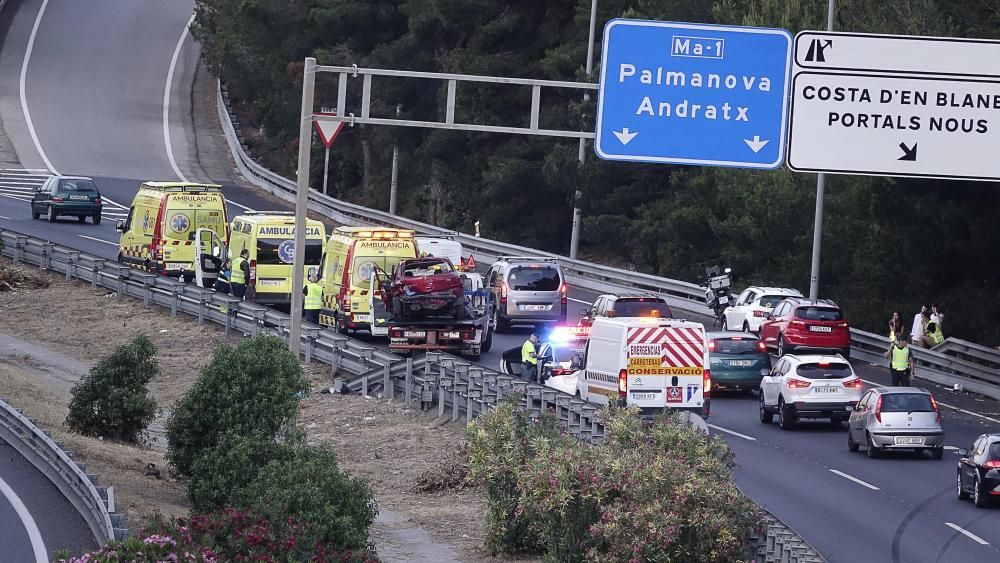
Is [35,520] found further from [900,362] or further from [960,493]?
[900,362]

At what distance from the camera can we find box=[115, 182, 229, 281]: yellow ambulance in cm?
4309

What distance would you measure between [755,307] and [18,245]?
73.4 feet

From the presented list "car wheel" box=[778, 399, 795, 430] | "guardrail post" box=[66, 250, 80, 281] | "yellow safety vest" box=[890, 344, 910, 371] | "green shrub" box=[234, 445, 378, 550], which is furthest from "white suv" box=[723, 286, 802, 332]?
"green shrub" box=[234, 445, 378, 550]

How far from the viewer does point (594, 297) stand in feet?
164

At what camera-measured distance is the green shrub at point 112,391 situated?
1041 inches

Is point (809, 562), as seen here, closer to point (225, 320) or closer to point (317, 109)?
point (225, 320)

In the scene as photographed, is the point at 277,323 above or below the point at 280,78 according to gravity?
below

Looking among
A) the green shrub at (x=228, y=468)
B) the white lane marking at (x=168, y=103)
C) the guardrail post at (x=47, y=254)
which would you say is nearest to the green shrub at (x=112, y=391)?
the green shrub at (x=228, y=468)

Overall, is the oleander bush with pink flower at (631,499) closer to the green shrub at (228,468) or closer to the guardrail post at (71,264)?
the green shrub at (228,468)

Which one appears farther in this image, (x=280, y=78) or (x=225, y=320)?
(x=280, y=78)

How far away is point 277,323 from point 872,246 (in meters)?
18.0

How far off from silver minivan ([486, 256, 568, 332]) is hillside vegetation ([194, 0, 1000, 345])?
8514 mm

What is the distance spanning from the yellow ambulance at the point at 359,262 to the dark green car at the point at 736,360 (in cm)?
732

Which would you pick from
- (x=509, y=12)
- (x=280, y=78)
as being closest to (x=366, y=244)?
(x=509, y=12)
